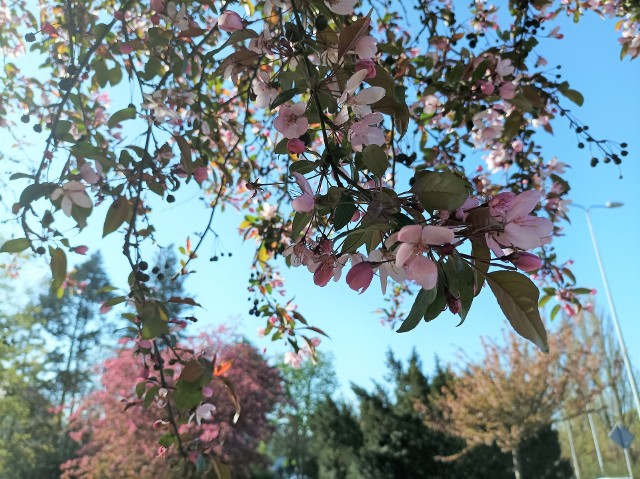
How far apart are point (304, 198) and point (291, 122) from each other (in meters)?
0.17

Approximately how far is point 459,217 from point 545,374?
1036 centimetres

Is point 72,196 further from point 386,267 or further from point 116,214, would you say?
point 386,267

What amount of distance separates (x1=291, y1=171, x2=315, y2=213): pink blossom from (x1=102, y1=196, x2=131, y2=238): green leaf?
2.35 feet

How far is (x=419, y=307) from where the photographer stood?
0.54 metres

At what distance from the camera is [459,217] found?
0.52m

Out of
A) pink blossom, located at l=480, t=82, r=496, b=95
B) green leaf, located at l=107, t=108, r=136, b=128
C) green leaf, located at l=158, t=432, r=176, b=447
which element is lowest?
green leaf, located at l=158, t=432, r=176, b=447

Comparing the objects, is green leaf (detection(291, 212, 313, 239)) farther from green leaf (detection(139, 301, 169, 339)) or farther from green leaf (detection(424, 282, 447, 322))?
green leaf (detection(139, 301, 169, 339))

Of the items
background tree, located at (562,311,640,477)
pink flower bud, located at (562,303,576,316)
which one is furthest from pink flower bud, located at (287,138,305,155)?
background tree, located at (562,311,640,477)

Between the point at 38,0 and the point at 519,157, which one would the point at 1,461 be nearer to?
the point at 38,0

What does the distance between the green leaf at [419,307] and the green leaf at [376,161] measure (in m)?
0.15

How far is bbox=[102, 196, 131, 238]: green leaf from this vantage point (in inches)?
45.1

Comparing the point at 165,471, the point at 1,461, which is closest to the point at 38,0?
the point at 165,471

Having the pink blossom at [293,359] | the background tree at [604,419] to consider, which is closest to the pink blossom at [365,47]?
the pink blossom at [293,359]

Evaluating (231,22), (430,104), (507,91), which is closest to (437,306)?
(231,22)
